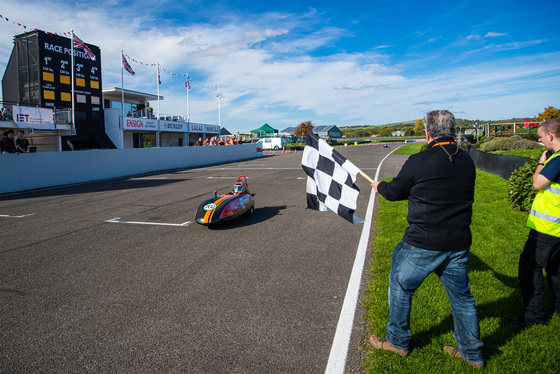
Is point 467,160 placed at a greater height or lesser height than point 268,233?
greater

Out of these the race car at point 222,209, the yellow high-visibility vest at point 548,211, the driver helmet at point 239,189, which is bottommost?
the race car at point 222,209

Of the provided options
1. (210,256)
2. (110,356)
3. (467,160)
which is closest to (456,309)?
(467,160)

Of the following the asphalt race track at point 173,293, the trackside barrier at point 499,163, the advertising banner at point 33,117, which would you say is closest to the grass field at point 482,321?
the asphalt race track at point 173,293

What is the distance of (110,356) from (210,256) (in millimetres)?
2484

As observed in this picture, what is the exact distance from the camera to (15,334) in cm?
319

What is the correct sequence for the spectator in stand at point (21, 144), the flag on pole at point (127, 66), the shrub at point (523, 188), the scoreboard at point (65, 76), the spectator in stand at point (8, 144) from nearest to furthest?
the shrub at point (523, 188) → the spectator in stand at point (8, 144) → the spectator in stand at point (21, 144) → the scoreboard at point (65, 76) → the flag on pole at point (127, 66)

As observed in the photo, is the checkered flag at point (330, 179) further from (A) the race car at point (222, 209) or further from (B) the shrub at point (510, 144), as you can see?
(B) the shrub at point (510, 144)

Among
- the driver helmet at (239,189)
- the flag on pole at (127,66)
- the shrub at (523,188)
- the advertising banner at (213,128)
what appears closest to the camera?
the shrub at (523,188)

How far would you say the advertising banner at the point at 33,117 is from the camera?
2097cm

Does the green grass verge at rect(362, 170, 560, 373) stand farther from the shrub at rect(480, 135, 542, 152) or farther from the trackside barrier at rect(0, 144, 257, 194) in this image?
the shrub at rect(480, 135, 542, 152)

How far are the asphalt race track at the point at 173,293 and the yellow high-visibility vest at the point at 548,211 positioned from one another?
1.81 meters

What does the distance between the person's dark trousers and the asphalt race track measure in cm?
150

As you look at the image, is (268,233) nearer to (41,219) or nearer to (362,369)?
(362,369)

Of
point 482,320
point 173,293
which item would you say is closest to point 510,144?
point 482,320
